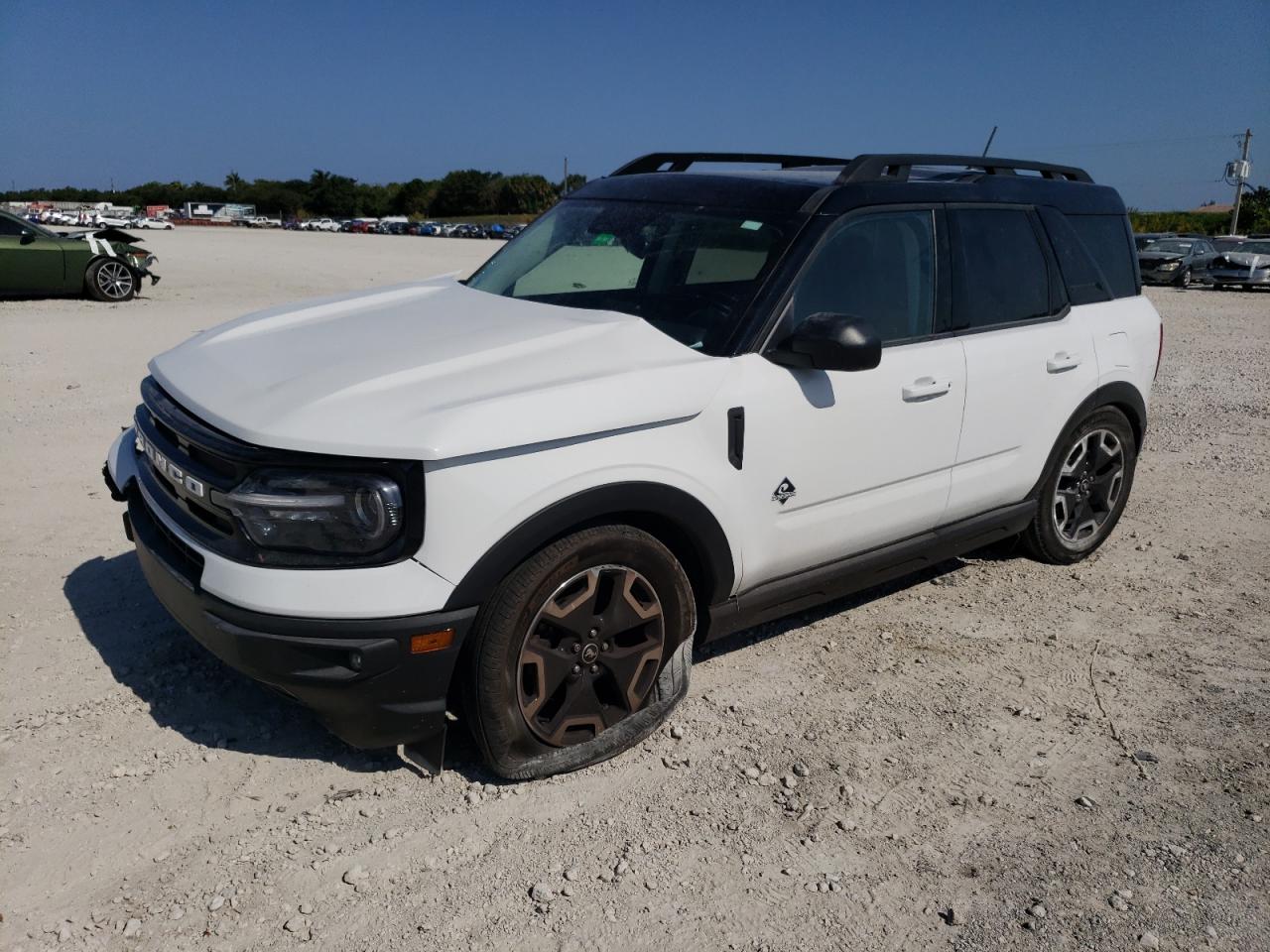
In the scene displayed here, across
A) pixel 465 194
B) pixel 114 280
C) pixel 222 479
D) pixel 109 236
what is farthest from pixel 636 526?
pixel 465 194

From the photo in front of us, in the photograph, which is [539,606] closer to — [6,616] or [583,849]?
[583,849]

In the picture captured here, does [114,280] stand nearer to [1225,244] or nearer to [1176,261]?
[1176,261]

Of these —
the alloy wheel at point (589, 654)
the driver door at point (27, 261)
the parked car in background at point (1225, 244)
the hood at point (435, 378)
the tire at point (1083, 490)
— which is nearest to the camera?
the hood at point (435, 378)

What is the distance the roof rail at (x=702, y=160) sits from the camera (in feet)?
16.2

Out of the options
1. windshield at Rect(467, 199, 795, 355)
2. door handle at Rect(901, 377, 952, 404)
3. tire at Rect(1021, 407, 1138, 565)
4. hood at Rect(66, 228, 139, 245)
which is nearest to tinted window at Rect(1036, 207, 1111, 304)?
tire at Rect(1021, 407, 1138, 565)

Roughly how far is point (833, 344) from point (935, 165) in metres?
1.42

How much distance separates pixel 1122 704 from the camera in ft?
13.2

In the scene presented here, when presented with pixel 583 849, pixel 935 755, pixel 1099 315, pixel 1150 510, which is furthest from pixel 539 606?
pixel 1150 510

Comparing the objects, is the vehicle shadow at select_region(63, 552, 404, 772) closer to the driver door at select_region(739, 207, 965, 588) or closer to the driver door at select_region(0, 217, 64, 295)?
the driver door at select_region(739, 207, 965, 588)

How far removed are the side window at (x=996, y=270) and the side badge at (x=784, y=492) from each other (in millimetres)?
1161

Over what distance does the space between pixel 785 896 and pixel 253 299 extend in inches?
660

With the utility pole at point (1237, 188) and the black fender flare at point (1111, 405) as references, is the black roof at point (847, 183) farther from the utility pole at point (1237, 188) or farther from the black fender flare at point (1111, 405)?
the utility pole at point (1237, 188)

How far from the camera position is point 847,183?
12.9 feet

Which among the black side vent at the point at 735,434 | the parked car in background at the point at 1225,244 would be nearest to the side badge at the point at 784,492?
the black side vent at the point at 735,434
